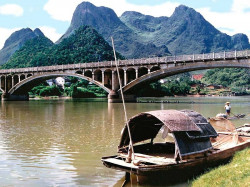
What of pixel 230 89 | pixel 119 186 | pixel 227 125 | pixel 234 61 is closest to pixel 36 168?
pixel 119 186

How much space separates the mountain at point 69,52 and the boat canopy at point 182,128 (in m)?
105

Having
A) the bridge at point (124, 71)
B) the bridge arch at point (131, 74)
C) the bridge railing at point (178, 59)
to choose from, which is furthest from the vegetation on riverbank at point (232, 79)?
the bridge railing at point (178, 59)

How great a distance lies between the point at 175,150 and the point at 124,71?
47.6 m

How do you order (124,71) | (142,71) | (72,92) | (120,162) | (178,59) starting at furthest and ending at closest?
1. (72,92)
2. (142,71)
3. (124,71)
4. (178,59)
5. (120,162)

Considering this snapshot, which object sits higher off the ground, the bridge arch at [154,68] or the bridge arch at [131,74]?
the bridge arch at [154,68]

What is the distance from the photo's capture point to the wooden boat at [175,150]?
30.7 feet

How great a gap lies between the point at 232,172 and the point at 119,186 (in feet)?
10.1

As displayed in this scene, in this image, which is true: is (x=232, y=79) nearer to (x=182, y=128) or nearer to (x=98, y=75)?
(x=98, y=75)

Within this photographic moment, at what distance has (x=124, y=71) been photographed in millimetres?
57125

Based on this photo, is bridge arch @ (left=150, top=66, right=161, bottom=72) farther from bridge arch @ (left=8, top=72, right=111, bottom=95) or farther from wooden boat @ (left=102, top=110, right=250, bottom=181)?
wooden boat @ (left=102, top=110, right=250, bottom=181)

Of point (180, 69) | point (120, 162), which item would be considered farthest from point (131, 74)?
point (120, 162)

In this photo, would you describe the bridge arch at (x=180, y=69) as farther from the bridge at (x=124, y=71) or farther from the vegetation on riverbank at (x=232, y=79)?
the vegetation on riverbank at (x=232, y=79)

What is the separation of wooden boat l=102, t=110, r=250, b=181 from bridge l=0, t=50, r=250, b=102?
35.9 m

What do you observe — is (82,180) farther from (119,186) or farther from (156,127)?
(156,127)
